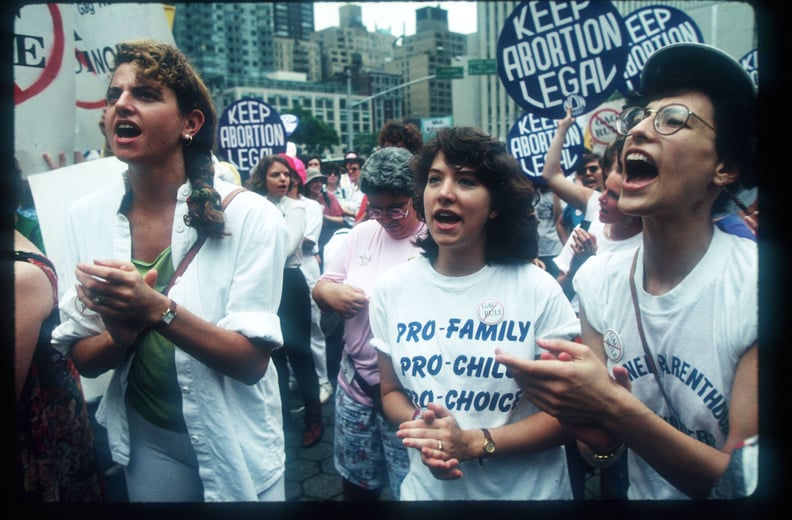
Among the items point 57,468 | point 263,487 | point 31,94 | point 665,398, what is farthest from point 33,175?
point 665,398

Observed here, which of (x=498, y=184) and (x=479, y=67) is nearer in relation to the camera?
(x=498, y=184)

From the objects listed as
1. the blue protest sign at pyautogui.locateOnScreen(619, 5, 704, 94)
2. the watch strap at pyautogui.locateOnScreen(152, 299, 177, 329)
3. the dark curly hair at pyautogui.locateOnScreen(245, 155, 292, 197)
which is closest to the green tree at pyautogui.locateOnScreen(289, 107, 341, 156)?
the dark curly hair at pyautogui.locateOnScreen(245, 155, 292, 197)

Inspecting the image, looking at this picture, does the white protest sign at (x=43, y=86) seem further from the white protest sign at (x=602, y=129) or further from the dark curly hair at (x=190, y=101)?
the white protest sign at (x=602, y=129)

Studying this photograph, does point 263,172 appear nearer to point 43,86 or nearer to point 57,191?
point 57,191

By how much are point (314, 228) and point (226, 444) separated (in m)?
3.49

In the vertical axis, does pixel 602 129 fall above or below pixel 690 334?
above

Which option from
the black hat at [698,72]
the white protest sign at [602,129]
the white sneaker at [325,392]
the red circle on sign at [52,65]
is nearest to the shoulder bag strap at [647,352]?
the black hat at [698,72]

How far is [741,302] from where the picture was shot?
126 cm

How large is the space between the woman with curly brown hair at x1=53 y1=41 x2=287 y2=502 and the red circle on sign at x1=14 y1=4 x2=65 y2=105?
598 mm

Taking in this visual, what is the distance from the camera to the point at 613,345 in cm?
155

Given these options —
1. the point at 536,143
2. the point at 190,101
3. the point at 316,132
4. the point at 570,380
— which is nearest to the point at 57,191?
the point at 190,101

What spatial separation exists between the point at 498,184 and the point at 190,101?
107 cm

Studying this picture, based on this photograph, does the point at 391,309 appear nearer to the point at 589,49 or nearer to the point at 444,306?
the point at 444,306

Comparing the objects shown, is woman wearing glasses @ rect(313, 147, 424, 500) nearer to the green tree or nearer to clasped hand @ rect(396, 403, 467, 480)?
clasped hand @ rect(396, 403, 467, 480)
